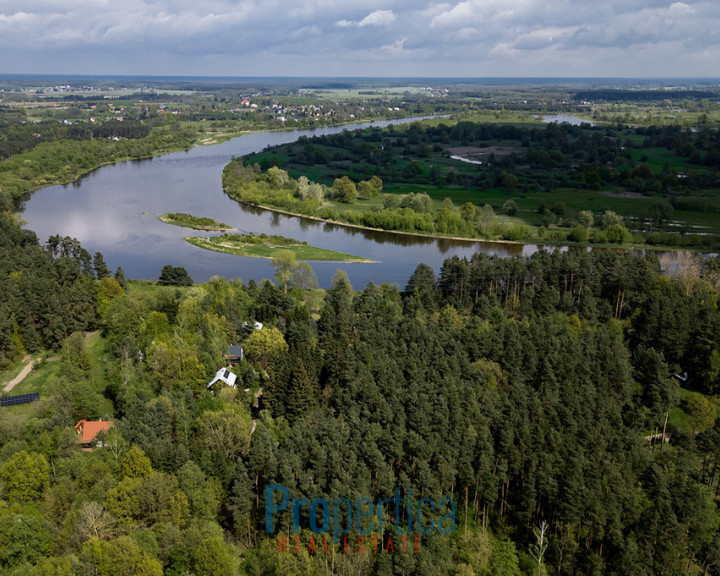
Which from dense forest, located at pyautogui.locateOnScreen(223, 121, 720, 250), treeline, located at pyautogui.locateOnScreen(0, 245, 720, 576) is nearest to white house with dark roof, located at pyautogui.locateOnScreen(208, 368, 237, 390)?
treeline, located at pyautogui.locateOnScreen(0, 245, 720, 576)

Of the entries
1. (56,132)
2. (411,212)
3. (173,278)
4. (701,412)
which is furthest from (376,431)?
(56,132)

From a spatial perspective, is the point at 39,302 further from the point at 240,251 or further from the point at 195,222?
the point at 195,222

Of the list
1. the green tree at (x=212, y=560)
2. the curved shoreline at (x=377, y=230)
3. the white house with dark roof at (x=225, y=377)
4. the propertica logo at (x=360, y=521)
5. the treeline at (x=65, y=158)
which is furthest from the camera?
the treeline at (x=65, y=158)

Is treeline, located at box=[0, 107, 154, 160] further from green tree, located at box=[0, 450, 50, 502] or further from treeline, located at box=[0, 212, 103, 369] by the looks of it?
green tree, located at box=[0, 450, 50, 502]

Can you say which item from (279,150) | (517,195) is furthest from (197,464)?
(279,150)

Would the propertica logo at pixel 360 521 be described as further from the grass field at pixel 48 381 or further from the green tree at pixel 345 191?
the green tree at pixel 345 191

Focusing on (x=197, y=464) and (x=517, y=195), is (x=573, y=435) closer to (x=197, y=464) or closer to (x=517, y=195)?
(x=197, y=464)

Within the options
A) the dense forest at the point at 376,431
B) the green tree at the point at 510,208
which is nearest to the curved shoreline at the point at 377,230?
the green tree at the point at 510,208
